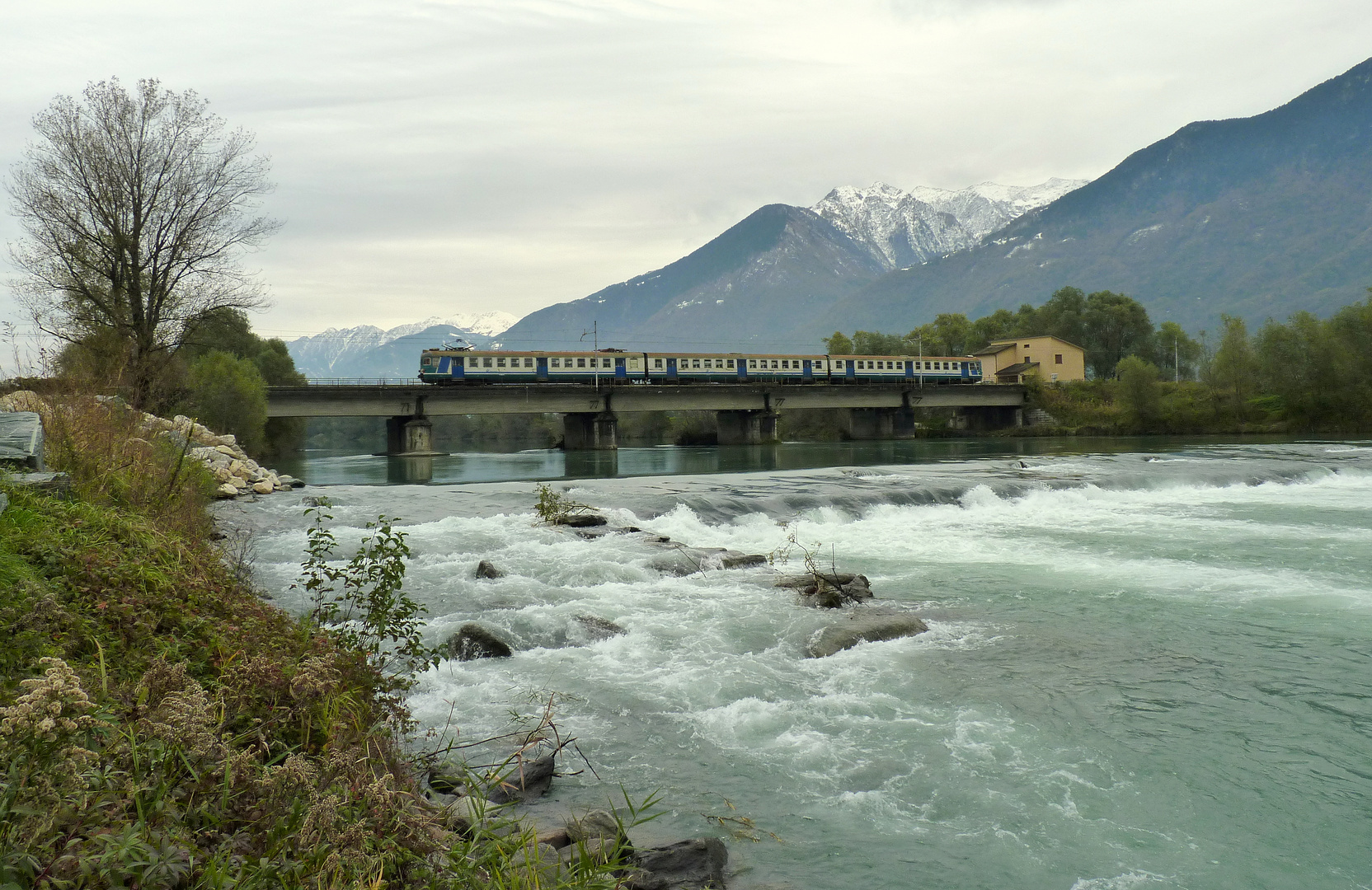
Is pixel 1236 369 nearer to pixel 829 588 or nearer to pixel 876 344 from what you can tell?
pixel 876 344

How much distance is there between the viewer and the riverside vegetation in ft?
10.0

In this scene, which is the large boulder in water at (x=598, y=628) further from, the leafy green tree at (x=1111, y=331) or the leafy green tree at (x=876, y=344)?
the leafy green tree at (x=876, y=344)

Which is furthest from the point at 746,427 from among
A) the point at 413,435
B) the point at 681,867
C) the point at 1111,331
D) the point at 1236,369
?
the point at 681,867

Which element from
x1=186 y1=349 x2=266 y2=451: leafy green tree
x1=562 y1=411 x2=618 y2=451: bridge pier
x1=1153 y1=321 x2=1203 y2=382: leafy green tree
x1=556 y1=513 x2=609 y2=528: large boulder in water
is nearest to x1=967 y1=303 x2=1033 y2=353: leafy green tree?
x1=1153 y1=321 x2=1203 y2=382: leafy green tree

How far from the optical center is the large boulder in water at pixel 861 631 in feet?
33.5

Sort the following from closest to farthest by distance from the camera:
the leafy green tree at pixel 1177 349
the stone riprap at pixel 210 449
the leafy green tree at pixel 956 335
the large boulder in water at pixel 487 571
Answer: the large boulder in water at pixel 487 571 < the stone riprap at pixel 210 449 < the leafy green tree at pixel 1177 349 < the leafy green tree at pixel 956 335

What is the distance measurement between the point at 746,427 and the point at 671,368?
1070 centimetres

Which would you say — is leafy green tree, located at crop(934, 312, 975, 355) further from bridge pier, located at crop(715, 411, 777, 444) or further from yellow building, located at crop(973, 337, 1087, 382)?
bridge pier, located at crop(715, 411, 777, 444)

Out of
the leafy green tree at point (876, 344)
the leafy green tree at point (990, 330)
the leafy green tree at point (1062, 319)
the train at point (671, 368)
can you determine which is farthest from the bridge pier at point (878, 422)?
the leafy green tree at point (990, 330)

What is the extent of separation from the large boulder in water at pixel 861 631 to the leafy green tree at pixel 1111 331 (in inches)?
3854

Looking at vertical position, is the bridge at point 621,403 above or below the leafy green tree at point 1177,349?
below

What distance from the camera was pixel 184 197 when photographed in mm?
32188

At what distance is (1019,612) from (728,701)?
572cm

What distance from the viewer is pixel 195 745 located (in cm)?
380
